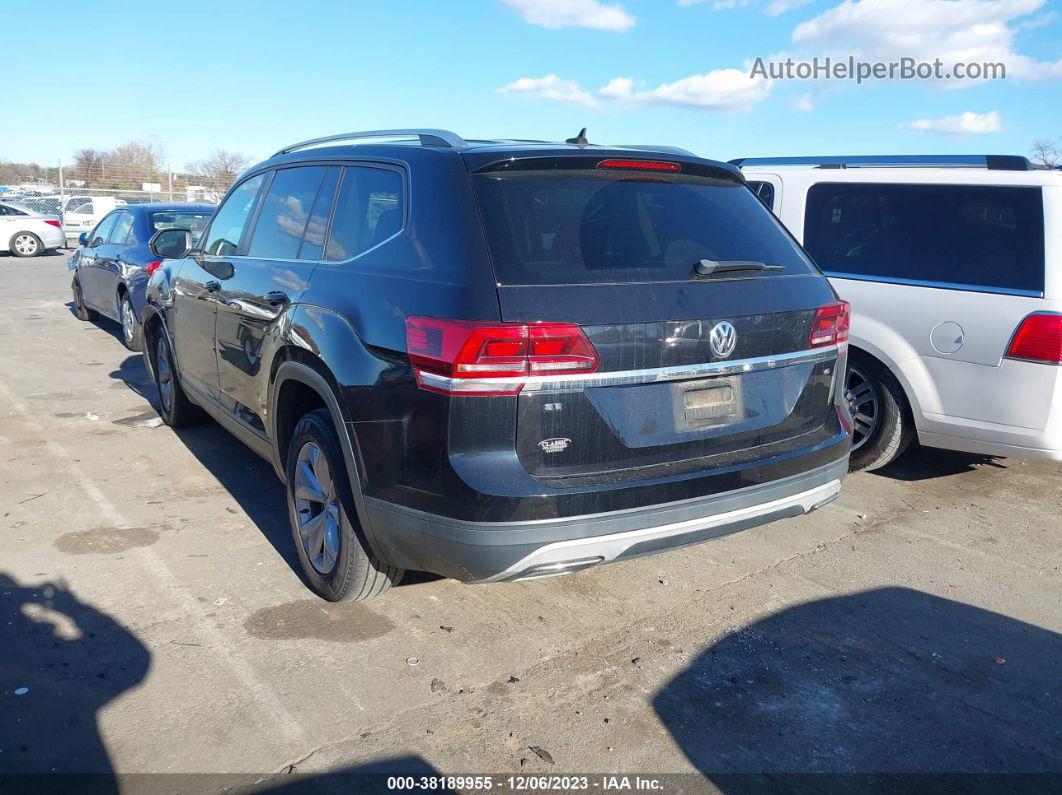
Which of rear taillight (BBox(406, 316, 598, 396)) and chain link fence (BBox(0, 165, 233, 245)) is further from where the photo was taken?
chain link fence (BBox(0, 165, 233, 245))

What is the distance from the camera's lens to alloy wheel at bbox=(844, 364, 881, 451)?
548 centimetres

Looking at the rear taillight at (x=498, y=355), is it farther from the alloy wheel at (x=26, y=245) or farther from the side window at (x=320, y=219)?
the alloy wheel at (x=26, y=245)

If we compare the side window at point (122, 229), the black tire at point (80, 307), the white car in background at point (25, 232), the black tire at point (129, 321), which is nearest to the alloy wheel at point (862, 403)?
the black tire at point (129, 321)

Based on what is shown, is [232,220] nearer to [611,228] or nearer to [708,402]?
[611,228]

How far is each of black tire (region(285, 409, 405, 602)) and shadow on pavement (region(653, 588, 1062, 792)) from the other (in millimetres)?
1224

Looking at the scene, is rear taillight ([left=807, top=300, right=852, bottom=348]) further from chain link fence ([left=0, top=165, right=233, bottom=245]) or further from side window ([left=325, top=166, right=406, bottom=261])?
chain link fence ([left=0, top=165, right=233, bottom=245])

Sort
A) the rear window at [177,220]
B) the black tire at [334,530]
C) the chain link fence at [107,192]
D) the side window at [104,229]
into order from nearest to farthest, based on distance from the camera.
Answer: the black tire at [334,530] < the rear window at [177,220] < the side window at [104,229] < the chain link fence at [107,192]

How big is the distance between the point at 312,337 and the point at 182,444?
3.04 meters

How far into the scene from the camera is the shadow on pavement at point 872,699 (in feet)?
9.29

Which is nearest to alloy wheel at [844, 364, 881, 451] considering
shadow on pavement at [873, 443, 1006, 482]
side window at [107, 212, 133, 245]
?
shadow on pavement at [873, 443, 1006, 482]

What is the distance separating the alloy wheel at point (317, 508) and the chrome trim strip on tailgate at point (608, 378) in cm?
96

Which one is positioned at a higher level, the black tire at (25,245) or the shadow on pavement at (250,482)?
the black tire at (25,245)

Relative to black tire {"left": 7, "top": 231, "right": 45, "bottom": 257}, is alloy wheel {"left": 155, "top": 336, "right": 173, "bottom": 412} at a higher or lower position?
lower

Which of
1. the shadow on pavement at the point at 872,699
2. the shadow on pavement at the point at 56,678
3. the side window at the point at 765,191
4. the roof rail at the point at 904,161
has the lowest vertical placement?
the shadow on pavement at the point at 872,699
